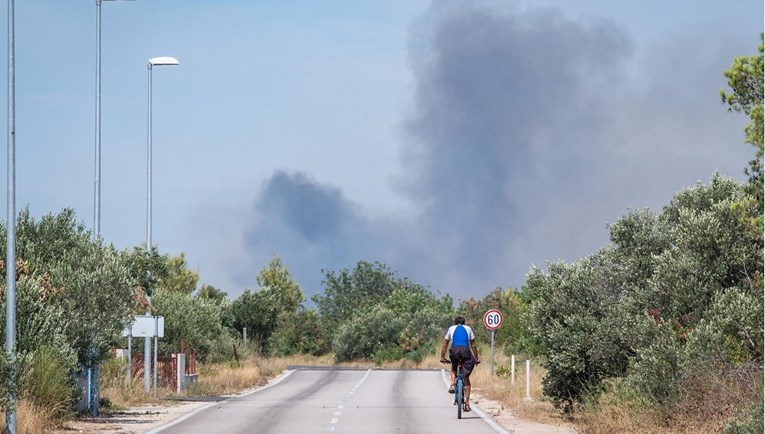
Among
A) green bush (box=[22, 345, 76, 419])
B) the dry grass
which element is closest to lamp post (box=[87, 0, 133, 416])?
green bush (box=[22, 345, 76, 419])

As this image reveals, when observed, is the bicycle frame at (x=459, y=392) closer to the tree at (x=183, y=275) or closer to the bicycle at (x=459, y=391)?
the bicycle at (x=459, y=391)

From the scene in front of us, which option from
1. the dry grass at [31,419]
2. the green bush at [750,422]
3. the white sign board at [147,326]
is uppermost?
the white sign board at [147,326]

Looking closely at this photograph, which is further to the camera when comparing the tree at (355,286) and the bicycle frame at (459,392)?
the tree at (355,286)

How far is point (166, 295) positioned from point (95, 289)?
869 inches

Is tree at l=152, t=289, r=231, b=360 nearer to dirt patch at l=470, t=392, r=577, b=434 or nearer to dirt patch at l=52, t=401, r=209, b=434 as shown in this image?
dirt patch at l=52, t=401, r=209, b=434

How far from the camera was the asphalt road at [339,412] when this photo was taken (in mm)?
23906

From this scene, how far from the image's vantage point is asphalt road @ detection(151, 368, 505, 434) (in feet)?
78.4

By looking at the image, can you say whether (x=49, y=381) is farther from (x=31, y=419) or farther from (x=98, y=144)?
(x=98, y=144)

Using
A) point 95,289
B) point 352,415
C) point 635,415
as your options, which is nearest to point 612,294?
point 635,415

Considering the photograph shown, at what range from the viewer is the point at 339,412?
29.6 m

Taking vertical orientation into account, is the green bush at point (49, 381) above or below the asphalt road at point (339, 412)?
above

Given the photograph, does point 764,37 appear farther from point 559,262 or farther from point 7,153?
point 7,153

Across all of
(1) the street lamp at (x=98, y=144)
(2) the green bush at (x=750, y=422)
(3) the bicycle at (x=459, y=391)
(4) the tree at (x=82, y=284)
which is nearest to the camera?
(2) the green bush at (x=750, y=422)

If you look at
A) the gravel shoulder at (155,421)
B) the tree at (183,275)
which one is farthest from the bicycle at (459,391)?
the tree at (183,275)
